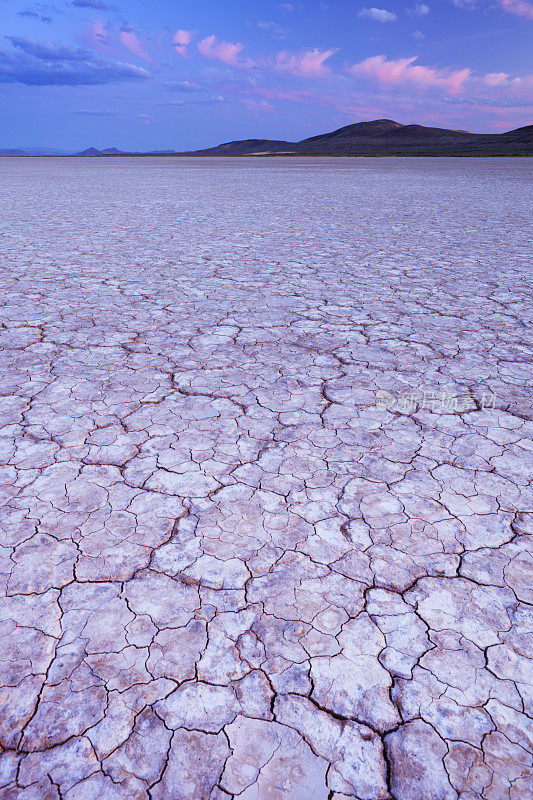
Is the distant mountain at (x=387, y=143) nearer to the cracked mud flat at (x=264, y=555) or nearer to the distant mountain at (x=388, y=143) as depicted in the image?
the distant mountain at (x=388, y=143)

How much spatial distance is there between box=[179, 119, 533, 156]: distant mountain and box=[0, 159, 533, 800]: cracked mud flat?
52.4m

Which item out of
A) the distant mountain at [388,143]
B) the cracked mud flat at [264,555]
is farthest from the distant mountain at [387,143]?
the cracked mud flat at [264,555]

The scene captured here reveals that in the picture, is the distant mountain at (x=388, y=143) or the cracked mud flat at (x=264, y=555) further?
the distant mountain at (x=388, y=143)

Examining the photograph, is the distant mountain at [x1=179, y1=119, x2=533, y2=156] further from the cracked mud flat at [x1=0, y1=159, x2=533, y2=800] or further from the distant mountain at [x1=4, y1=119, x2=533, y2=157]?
the cracked mud flat at [x1=0, y1=159, x2=533, y2=800]

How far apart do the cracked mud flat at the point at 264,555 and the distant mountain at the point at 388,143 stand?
52387 mm

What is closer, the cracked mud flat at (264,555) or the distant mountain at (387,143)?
the cracked mud flat at (264,555)

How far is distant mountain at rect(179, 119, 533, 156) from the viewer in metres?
52.9

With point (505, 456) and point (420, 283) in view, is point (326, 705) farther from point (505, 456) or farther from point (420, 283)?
point (420, 283)

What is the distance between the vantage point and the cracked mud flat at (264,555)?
1010mm

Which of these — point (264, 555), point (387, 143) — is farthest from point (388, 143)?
point (264, 555)

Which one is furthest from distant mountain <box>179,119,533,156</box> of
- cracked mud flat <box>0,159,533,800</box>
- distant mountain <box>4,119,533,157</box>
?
cracked mud flat <box>0,159,533,800</box>

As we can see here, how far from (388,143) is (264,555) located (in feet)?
252

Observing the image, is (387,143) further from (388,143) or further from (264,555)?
(264,555)

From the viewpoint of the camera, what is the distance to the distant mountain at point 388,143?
5291 centimetres
